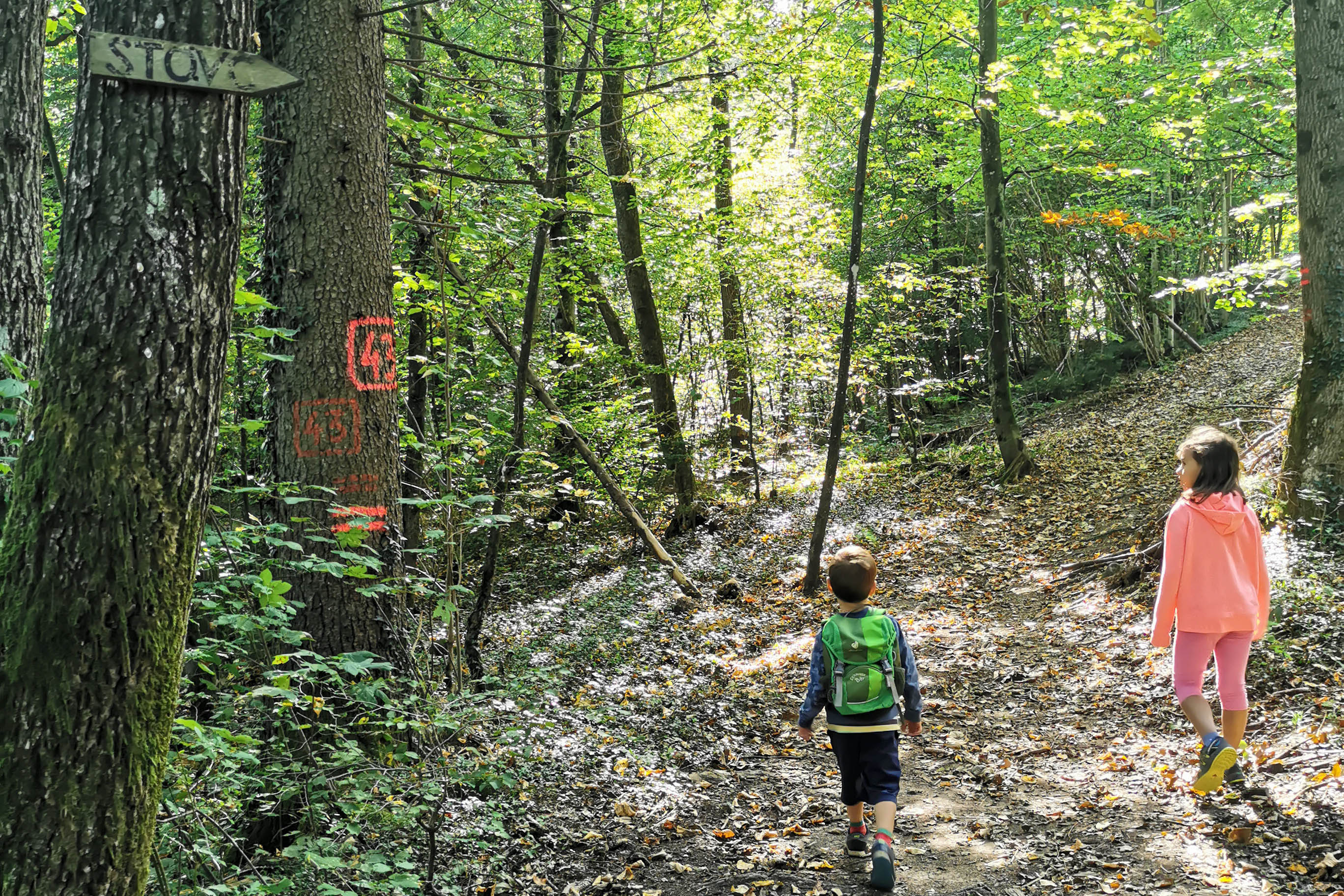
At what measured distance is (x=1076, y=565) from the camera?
347 inches

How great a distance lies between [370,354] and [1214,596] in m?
4.82

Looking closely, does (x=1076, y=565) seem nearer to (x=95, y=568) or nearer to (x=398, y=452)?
(x=398, y=452)

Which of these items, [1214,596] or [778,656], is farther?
[778,656]

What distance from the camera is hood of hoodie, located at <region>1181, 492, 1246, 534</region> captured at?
170 inches

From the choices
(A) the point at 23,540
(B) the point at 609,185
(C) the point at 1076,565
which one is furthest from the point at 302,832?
(B) the point at 609,185

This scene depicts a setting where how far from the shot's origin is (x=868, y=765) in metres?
4.12

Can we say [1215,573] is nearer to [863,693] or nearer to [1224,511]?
[1224,511]

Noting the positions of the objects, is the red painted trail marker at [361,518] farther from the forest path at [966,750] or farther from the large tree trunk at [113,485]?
the forest path at [966,750]

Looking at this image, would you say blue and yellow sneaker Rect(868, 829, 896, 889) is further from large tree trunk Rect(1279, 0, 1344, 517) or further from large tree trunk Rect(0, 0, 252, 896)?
large tree trunk Rect(1279, 0, 1344, 517)

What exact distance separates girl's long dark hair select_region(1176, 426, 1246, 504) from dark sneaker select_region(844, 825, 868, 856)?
2585mm

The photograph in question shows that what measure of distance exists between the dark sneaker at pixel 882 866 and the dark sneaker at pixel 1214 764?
1.77m

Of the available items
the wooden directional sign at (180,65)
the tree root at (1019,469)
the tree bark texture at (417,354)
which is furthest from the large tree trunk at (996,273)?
the wooden directional sign at (180,65)

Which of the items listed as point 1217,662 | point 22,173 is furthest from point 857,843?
point 22,173

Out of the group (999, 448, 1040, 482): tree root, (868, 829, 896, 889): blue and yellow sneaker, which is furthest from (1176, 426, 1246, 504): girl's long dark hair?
(999, 448, 1040, 482): tree root
